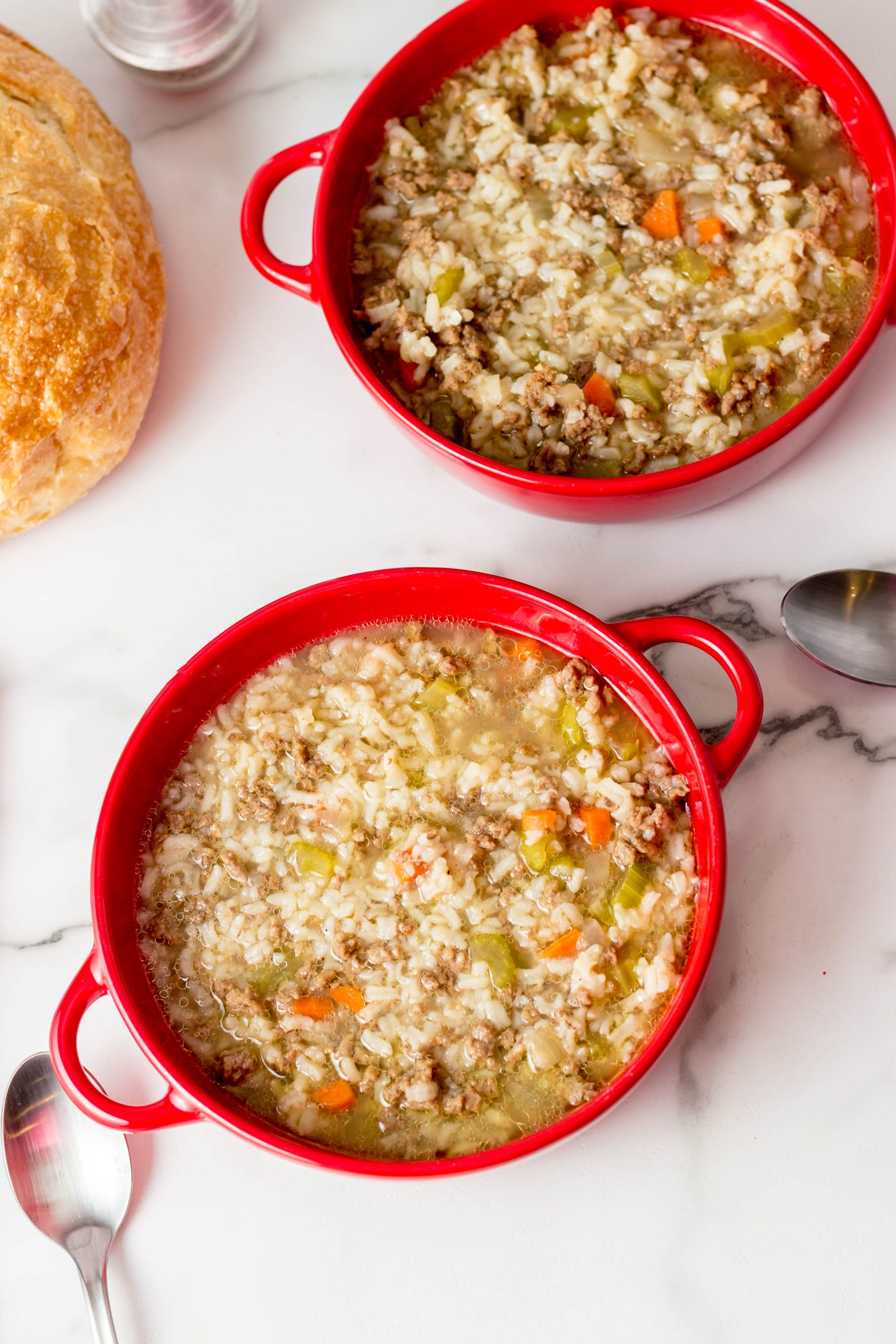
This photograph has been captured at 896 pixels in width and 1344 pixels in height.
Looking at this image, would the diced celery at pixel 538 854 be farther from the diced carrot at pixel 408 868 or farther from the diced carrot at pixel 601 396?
the diced carrot at pixel 601 396

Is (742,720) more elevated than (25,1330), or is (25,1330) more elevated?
(742,720)

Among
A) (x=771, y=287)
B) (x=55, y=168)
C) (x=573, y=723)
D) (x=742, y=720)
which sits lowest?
(x=573, y=723)

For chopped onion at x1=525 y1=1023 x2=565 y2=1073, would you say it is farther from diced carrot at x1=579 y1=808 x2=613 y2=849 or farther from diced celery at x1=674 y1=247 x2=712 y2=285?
diced celery at x1=674 y1=247 x2=712 y2=285

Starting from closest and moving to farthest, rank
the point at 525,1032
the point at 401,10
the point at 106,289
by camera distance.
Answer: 1. the point at 525,1032
2. the point at 106,289
3. the point at 401,10

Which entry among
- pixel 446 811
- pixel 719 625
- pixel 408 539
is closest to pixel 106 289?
pixel 408 539

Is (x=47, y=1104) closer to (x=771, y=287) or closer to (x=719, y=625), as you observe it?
(x=719, y=625)

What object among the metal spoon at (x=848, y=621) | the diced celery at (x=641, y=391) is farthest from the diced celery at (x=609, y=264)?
the metal spoon at (x=848, y=621)

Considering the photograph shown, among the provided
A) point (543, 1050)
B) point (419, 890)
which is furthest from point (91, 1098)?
point (543, 1050)

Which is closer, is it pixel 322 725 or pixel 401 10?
pixel 322 725
